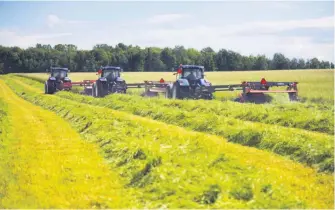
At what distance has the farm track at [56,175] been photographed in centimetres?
749

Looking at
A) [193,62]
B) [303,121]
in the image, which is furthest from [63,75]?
[193,62]

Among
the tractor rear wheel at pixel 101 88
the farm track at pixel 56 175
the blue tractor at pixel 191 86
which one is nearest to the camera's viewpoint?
the farm track at pixel 56 175

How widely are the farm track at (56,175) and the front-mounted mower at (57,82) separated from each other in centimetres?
2308

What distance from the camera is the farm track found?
24.6ft

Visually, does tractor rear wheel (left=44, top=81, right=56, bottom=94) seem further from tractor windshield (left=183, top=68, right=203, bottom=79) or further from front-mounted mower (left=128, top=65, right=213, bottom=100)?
tractor windshield (left=183, top=68, right=203, bottom=79)

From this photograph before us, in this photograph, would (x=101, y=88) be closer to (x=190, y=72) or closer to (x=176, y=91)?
(x=176, y=91)

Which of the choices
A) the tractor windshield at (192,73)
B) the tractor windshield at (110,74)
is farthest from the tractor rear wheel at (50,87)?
the tractor windshield at (192,73)

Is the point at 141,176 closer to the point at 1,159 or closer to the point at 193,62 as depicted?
the point at 1,159

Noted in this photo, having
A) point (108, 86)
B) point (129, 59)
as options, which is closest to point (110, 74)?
point (108, 86)

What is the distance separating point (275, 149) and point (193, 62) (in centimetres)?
8436

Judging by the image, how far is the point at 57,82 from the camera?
37.8 metres

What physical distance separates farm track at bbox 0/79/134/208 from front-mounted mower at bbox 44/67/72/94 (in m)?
23.1

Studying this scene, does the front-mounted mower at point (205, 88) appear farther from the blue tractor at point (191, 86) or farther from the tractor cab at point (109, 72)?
the tractor cab at point (109, 72)

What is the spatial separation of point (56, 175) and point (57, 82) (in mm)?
29739
